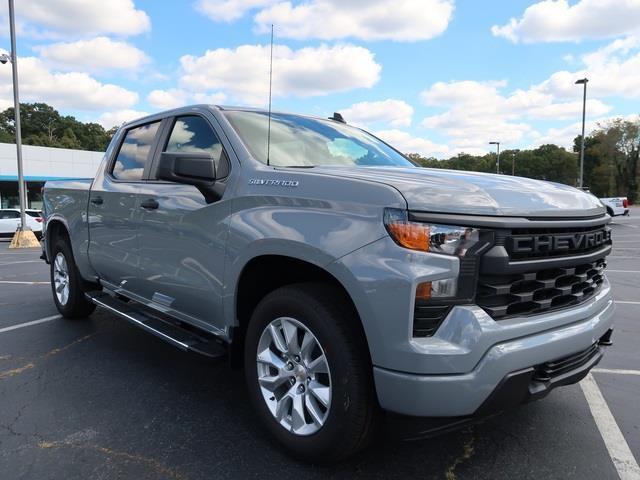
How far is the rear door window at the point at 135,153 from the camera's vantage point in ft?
13.7

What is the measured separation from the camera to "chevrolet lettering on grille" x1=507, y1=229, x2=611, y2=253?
2.28 metres

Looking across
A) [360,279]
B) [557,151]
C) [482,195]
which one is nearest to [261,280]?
[360,279]

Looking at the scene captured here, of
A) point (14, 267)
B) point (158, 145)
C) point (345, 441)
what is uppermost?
point (158, 145)

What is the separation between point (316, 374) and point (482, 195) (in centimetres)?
118

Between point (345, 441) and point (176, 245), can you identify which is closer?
point (345, 441)

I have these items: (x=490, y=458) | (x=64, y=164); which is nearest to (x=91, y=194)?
(x=490, y=458)

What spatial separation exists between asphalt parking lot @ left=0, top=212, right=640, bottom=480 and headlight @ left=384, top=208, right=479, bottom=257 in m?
0.92

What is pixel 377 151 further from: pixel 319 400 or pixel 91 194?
pixel 91 194

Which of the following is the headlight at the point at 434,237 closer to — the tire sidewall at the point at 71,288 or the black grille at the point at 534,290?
the black grille at the point at 534,290

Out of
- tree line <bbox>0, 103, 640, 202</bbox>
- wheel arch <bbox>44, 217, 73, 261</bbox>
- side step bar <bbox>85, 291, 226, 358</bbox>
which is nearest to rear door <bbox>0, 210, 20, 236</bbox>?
wheel arch <bbox>44, 217, 73, 261</bbox>

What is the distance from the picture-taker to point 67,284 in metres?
5.62

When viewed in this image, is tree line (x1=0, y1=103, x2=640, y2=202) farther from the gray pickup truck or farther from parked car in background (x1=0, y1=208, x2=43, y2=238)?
the gray pickup truck

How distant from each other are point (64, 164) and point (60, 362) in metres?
33.7

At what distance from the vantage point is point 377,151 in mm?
4074
